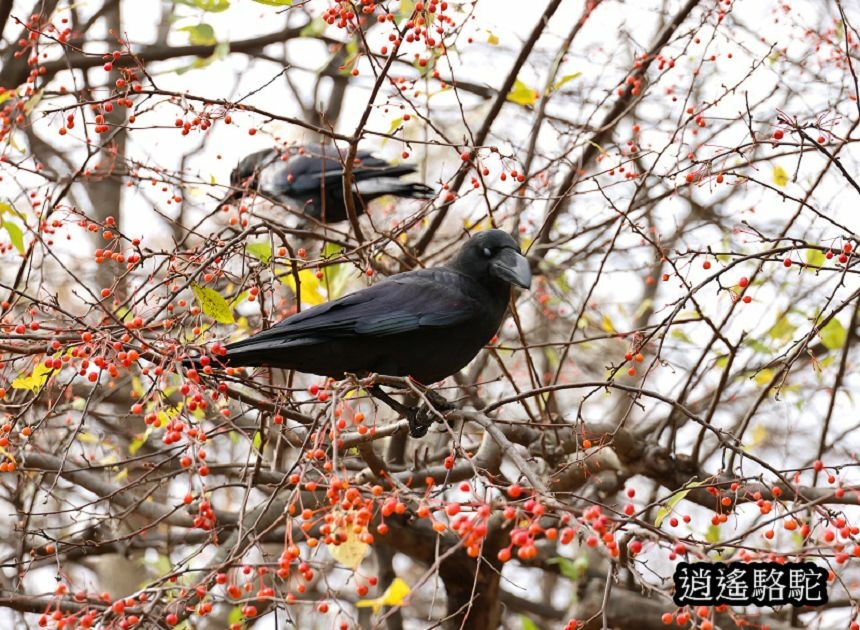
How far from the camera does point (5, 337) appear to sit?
2.83 metres

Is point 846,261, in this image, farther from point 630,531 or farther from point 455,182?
point 455,182

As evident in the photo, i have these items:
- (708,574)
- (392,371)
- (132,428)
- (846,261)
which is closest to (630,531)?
(708,574)

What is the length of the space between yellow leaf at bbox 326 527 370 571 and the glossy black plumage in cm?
150

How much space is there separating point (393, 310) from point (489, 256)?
60 cm

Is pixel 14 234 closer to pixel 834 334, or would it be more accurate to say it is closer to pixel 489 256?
pixel 489 256

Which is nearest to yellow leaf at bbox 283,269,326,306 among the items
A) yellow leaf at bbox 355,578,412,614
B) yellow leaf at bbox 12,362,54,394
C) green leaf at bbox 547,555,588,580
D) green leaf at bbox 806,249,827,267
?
yellow leaf at bbox 12,362,54,394

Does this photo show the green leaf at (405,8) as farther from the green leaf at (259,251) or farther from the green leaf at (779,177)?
the green leaf at (779,177)

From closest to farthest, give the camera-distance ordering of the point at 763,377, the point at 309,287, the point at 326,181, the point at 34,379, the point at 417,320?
the point at 34,379 < the point at 417,320 < the point at 309,287 < the point at 763,377 < the point at 326,181

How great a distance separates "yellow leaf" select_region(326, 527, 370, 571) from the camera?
2.43 metres

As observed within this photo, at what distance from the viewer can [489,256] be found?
4.59 m

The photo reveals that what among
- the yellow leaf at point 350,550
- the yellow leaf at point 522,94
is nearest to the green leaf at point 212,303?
the yellow leaf at point 350,550

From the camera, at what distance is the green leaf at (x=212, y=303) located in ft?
10.4

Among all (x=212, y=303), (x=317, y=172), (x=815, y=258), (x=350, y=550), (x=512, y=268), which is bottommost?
(x=350, y=550)

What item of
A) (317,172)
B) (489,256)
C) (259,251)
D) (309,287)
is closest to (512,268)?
(489,256)
